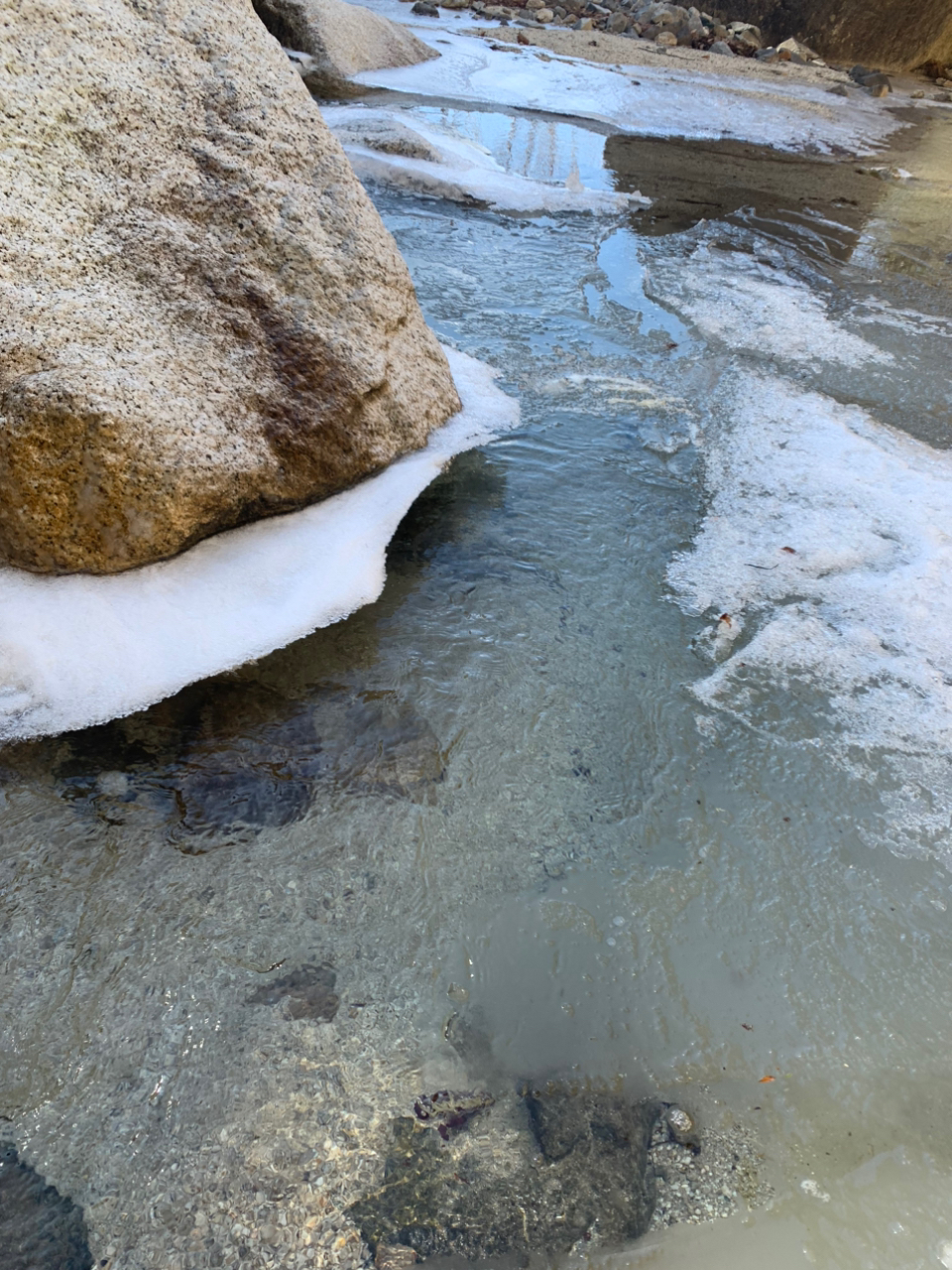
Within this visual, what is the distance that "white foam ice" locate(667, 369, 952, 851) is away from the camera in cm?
216

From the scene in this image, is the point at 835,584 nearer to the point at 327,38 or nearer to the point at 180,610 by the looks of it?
the point at 180,610

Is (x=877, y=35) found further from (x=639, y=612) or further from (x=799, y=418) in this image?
(x=639, y=612)

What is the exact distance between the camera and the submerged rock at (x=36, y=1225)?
119 cm

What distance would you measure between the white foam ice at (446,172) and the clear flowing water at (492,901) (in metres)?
3.76

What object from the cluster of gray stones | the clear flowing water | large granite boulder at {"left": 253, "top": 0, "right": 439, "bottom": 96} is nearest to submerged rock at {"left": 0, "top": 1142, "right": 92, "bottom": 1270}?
the clear flowing water

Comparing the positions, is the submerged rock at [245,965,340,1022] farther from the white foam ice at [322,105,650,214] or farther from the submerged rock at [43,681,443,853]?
the white foam ice at [322,105,650,214]

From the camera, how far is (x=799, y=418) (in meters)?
3.54

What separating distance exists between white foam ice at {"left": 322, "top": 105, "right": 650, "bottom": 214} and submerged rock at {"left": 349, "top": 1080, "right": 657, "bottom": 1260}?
5468mm

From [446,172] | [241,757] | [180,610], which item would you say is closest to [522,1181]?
[241,757]

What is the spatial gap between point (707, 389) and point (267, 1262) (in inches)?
136

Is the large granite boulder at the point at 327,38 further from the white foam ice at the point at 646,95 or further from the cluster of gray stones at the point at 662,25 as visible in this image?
the cluster of gray stones at the point at 662,25

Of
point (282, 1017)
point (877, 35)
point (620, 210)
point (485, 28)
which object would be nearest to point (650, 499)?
point (282, 1017)

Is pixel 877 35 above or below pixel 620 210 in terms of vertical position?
above

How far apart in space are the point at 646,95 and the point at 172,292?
9.13m
